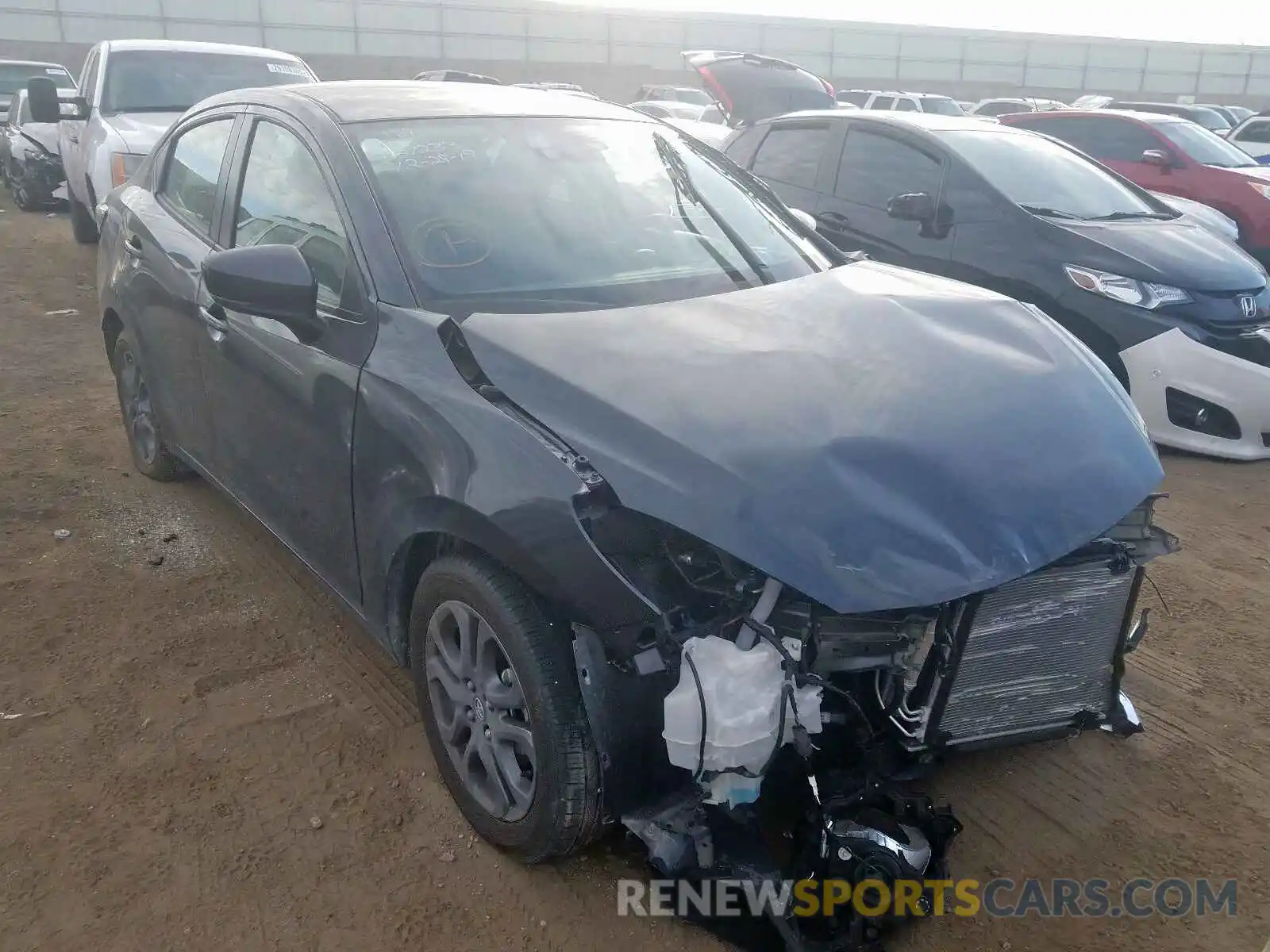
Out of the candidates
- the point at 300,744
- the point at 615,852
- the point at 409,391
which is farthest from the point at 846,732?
the point at 300,744

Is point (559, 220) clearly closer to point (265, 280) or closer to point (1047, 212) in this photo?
point (265, 280)

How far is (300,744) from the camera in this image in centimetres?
292

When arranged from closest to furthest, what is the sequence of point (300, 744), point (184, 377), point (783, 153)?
point (300, 744)
point (184, 377)
point (783, 153)

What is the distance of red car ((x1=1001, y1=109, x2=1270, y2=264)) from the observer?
9.30 metres

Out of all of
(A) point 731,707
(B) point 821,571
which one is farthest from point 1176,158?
(A) point 731,707

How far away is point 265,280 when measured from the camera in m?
2.61

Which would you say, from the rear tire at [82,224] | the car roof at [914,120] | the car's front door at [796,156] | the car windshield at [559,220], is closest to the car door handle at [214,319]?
the car windshield at [559,220]

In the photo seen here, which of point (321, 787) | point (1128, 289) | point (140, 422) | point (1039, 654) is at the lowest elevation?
point (321, 787)

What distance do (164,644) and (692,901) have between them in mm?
2152

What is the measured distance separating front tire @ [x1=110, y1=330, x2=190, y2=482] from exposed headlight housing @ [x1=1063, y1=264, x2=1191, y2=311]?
4.62 m

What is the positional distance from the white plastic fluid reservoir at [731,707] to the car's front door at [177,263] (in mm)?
2386

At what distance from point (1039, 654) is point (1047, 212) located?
4.12 metres

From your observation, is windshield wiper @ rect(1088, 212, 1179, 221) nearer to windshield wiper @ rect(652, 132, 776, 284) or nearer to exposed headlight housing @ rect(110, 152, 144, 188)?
windshield wiper @ rect(652, 132, 776, 284)

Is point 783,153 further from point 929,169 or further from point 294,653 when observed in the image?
point 294,653
